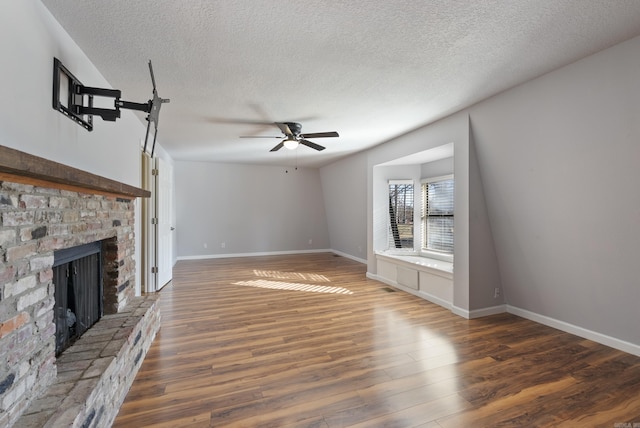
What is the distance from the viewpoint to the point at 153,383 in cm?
204

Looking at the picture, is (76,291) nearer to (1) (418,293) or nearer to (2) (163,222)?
(2) (163,222)

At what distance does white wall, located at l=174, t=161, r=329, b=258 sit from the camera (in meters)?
7.09

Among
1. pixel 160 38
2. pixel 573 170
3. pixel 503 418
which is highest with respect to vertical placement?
pixel 160 38

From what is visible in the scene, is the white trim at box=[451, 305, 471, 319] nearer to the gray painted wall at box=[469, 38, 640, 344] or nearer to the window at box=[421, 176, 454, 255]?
the gray painted wall at box=[469, 38, 640, 344]

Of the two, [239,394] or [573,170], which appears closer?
[239,394]

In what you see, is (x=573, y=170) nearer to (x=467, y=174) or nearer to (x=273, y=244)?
(x=467, y=174)

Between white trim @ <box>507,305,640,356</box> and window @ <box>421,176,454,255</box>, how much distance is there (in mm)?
1254

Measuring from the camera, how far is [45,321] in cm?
141

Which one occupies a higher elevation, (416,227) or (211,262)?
(416,227)

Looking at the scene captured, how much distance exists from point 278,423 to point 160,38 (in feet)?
8.66

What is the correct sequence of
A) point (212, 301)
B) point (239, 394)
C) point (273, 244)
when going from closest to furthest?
point (239, 394) → point (212, 301) → point (273, 244)

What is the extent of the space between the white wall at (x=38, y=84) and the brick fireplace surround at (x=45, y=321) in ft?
Answer: 0.87

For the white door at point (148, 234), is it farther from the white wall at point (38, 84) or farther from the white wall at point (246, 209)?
the white wall at point (246, 209)

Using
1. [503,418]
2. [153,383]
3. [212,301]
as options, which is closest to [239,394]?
[153,383]
